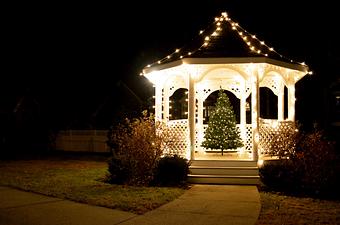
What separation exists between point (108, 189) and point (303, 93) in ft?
83.7

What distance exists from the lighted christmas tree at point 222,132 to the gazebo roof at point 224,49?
2.84 metres

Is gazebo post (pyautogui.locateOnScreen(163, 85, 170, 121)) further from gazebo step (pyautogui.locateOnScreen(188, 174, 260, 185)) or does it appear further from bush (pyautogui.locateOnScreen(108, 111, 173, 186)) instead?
gazebo step (pyautogui.locateOnScreen(188, 174, 260, 185))

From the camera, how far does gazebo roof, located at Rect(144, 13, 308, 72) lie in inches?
542

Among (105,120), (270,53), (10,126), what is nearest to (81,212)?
(270,53)

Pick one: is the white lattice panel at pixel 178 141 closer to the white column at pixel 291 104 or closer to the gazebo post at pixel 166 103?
the gazebo post at pixel 166 103

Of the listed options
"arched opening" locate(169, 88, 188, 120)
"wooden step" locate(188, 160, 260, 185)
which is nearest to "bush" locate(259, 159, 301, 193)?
"wooden step" locate(188, 160, 260, 185)

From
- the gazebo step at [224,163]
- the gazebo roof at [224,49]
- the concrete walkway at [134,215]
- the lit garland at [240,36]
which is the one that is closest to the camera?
the concrete walkway at [134,215]

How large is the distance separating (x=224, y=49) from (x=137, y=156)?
4.80m

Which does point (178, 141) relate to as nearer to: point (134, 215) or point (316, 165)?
point (316, 165)

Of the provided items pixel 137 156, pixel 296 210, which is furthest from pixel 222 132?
pixel 296 210

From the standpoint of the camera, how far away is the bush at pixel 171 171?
40.7ft

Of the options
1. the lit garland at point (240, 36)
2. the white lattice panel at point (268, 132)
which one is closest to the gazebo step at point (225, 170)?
the white lattice panel at point (268, 132)

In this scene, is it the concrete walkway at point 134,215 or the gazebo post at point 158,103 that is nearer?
the concrete walkway at point 134,215

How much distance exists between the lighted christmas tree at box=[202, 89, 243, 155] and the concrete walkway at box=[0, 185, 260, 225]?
4925mm
